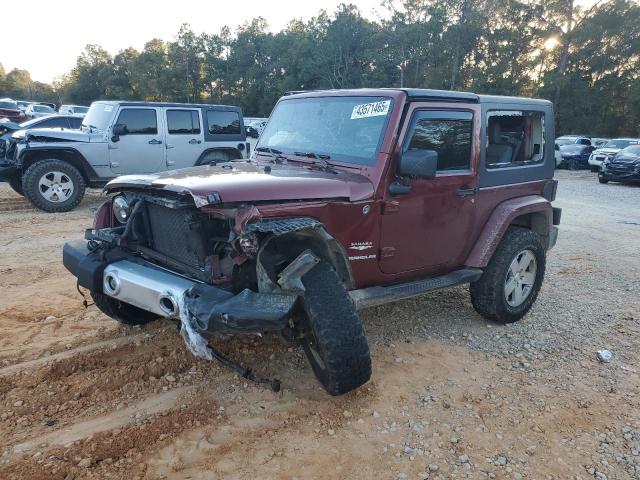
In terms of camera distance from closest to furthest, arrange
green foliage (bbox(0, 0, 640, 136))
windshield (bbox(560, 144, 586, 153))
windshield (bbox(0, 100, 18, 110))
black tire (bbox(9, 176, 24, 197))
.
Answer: black tire (bbox(9, 176, 24, 197)) < windshield (bbox(0, 100, 18, 110)) < windshield (bbox(560, 144, 586, 153)) < green foliage (bbox(0, 0, 640, 136))

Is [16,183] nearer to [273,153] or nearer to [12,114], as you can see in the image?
[273,153]

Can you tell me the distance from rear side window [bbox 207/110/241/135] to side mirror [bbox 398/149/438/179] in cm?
801

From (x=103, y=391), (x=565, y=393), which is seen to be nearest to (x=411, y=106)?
(x=565, y=393)

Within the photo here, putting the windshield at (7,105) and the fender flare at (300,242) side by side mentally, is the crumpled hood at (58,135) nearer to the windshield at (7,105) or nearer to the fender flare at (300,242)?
the fender flare at (300,242)

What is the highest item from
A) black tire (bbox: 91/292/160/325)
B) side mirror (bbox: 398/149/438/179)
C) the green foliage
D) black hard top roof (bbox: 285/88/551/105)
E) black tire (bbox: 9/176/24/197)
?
the green foliage

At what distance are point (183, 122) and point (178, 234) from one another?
7.63 meters

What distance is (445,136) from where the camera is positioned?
3.88m

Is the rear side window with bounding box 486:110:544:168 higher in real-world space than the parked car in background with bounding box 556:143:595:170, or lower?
higher

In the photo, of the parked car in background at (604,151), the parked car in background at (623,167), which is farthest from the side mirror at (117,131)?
the parked car in background at (604,151)

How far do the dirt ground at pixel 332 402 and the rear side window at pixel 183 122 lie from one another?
5.83 m

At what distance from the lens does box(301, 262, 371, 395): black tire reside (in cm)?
278

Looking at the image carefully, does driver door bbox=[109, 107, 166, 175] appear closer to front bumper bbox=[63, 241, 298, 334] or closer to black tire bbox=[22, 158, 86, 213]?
black tire bbox=[22, 158, 86, 213]

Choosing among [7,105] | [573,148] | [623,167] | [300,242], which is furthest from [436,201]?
[7,105]

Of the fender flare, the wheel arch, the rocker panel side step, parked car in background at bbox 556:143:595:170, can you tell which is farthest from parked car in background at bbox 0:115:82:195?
parked car in background at bbox 556:143:595:170
